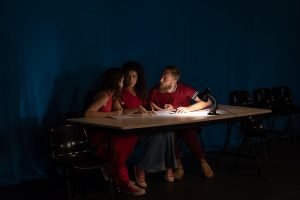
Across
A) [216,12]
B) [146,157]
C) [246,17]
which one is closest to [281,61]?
Answer: [246,17]

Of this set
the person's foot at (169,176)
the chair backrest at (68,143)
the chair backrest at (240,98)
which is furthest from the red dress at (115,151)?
the chair backrest at (240,98)

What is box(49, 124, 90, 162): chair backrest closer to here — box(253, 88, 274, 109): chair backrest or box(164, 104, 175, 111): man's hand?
box(164, 104, 175, 111): man's hand

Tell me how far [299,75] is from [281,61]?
0.54 metres

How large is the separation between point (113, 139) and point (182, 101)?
1.13 metres

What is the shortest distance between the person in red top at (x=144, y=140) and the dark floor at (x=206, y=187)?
0.60ft

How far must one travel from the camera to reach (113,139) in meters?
4.16

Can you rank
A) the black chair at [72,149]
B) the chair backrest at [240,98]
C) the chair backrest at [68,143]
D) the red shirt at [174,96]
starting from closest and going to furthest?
the black chair at [72,149]
the chair backrest at [68,143]
the red shirt at [174,96]
the chair backrest at [240,98]

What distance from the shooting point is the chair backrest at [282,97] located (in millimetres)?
6648

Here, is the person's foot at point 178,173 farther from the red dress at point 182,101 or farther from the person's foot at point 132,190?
the person's foot at point 132,190

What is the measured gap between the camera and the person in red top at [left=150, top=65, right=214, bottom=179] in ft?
15.8

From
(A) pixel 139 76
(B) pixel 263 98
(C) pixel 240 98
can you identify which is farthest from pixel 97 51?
(B) pixel 263 98

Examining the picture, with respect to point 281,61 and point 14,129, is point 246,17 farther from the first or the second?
point 14,129

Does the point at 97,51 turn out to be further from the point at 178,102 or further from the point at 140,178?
the point at 140,178

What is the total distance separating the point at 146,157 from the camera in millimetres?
4453
